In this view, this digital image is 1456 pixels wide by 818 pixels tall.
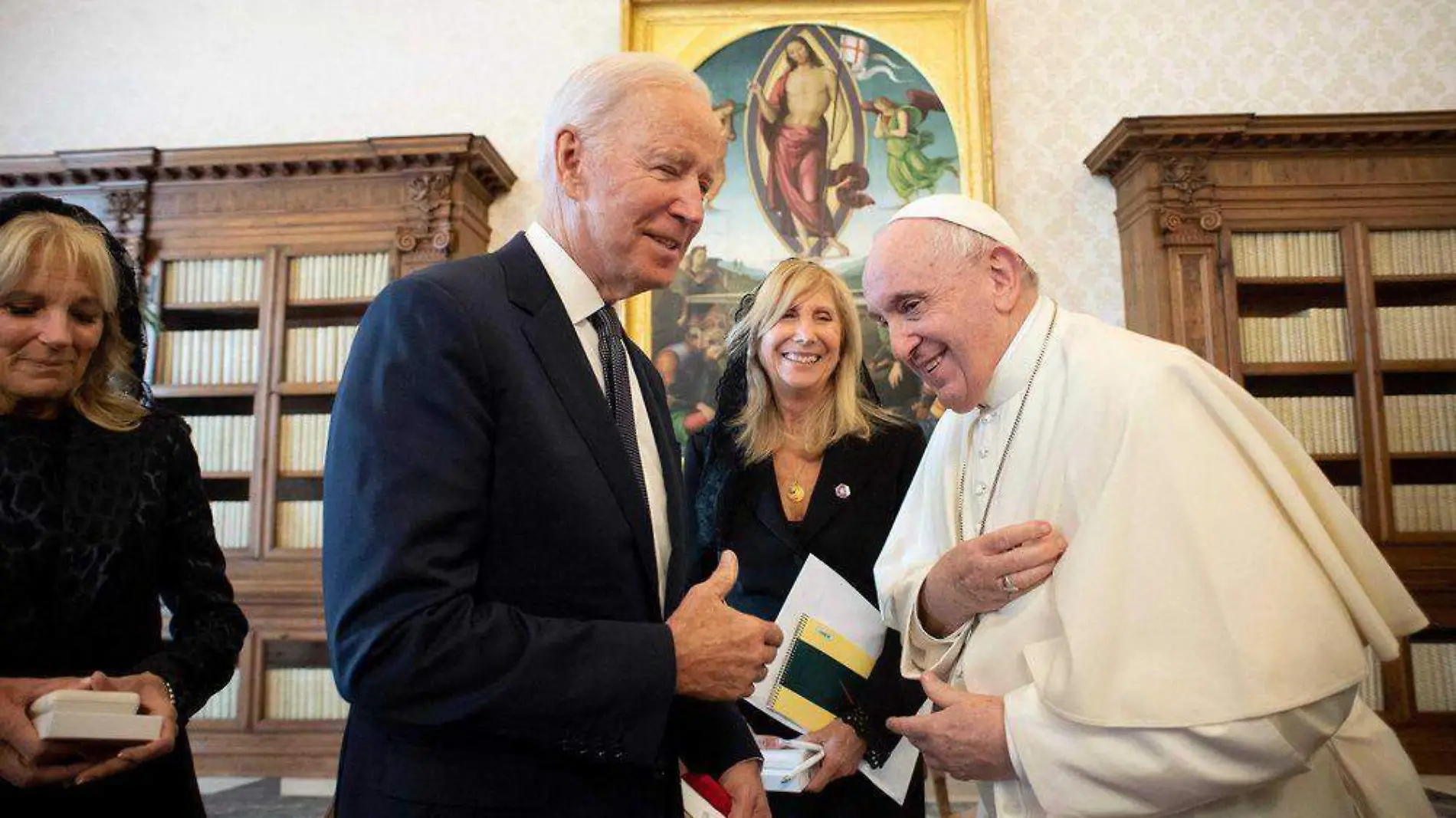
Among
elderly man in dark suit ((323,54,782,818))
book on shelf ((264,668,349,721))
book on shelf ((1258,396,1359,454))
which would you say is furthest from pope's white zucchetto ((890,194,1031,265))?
book on shelf ((264,668,349,721))

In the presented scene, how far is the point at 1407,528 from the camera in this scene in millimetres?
4949

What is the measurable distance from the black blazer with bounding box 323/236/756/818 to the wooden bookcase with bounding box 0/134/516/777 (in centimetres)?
417

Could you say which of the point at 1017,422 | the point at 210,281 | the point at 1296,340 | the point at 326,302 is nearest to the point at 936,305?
the point at 1017,422

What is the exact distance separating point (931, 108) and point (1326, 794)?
472cm

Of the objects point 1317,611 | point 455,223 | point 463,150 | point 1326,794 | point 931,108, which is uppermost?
point 931,108

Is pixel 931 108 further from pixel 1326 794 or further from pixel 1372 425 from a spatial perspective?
pixel 1326 794

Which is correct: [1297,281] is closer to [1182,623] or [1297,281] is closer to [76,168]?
[1182,623]

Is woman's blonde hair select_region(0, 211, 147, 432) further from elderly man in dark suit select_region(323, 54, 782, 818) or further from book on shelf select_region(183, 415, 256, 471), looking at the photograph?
book on shelf select_region(183, 415, 256, 471)

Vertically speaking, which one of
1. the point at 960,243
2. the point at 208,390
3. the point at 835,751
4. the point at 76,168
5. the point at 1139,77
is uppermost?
the point at 1139,77

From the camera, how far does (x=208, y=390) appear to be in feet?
17.4

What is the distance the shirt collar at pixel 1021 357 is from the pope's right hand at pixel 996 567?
12.5 inches

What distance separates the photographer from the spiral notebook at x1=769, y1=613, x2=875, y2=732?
218cm

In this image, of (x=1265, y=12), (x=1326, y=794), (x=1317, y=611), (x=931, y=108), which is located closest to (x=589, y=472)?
(x=1317, y=611)

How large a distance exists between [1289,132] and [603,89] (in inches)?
189
